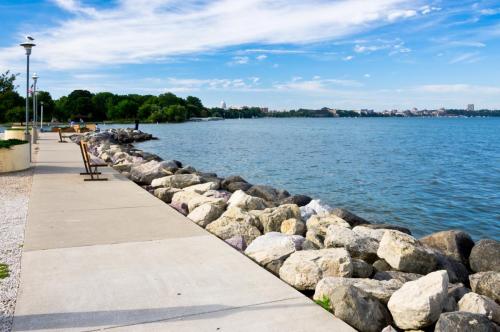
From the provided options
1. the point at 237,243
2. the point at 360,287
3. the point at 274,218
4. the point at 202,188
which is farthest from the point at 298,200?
the point at 360,287

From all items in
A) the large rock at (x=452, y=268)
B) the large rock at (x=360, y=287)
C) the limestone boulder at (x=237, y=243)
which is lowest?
the large rock at (x=452, y=268)

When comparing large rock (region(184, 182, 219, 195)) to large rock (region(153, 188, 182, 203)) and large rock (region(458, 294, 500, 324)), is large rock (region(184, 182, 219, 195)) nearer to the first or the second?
large rock (region(153, 188, 182, 203))

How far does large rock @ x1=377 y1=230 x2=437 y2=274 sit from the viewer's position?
598 centimetres

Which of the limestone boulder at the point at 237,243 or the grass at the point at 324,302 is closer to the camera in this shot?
the grass at the point at 324,302

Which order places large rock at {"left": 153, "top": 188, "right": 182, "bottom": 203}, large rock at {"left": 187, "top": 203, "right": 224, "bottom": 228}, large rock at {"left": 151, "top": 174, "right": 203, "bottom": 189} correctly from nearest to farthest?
1. large rock at {"left": 187, "top": 203, "right": 224, "bottom": 228}
2. large rock at {"left": 153, "top": 188, "right": 182, "bottom": 203}
3. large rock at {"left": 151, "top": 174, "right": 203, "bottom": 189}

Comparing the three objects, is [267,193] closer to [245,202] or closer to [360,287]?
[245,202]

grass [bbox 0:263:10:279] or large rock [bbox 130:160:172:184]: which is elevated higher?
large rock [bbox 130:160:172:184]

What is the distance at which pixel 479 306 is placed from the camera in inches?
178

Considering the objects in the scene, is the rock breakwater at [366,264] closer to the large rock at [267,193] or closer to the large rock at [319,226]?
the large rock at [319,226]

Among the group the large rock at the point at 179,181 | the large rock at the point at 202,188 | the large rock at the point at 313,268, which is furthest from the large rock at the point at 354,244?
the large rock at the point at 179,181

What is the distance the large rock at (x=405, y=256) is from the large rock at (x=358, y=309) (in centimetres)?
179

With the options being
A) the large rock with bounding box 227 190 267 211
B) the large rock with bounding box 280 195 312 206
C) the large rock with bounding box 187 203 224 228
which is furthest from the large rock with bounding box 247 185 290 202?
the large rock with bounding box 187 203 224 228

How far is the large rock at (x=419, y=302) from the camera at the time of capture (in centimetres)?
405

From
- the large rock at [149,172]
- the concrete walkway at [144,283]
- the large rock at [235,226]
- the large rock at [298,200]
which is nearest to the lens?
the concrete walkway at [144,283]
